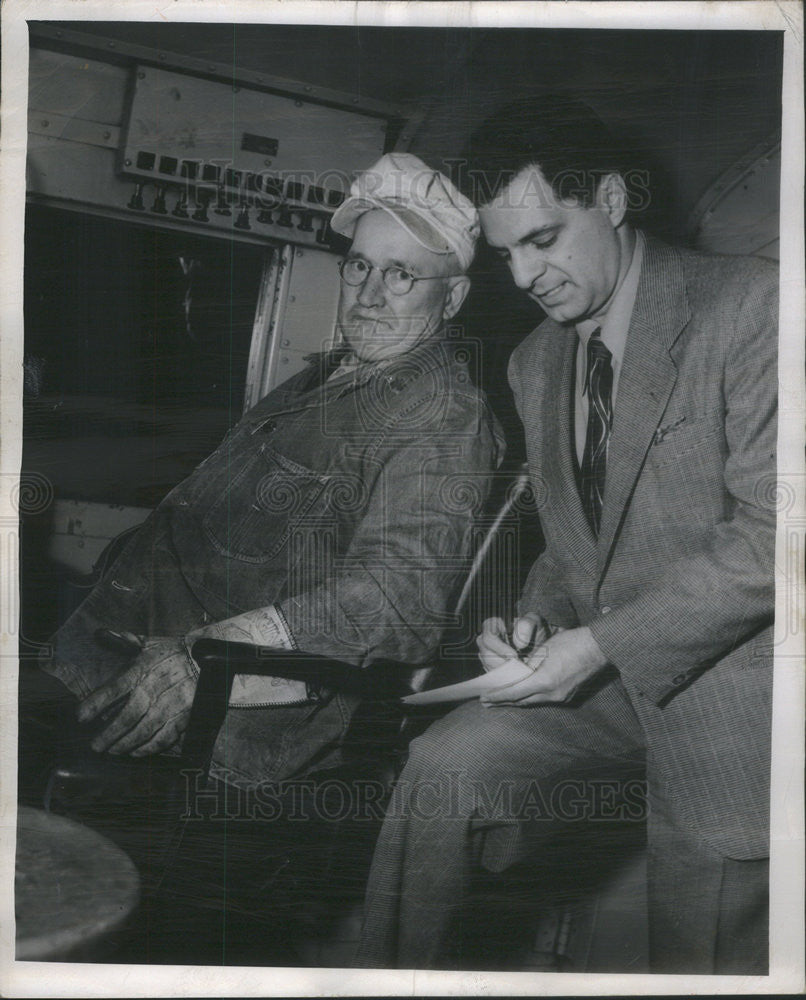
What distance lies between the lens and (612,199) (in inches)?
91.2

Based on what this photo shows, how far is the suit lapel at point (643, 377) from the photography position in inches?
89.7

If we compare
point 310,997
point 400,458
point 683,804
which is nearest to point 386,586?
point 400,458

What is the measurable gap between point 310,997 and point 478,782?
2.14ft

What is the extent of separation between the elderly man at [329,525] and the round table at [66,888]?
0.24 metres

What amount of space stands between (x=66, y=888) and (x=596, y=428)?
1.64 meters

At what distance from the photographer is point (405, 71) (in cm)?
235

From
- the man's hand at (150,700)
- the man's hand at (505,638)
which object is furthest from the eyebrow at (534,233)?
the man's hand at (150,700)

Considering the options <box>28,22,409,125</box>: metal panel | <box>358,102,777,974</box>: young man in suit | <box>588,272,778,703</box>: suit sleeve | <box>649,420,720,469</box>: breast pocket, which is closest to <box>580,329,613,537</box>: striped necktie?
<box>358,102,777,974</box>: young man in suit

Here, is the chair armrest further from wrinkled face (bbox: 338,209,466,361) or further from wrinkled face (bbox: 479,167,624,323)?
wrinkled face (bbox: 479,167,624,323)

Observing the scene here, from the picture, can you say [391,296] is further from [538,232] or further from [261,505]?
[261,505]

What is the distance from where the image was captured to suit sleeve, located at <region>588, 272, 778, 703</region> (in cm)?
226

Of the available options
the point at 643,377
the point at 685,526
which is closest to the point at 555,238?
the point at 643,377

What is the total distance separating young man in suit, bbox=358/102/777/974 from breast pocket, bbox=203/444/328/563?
517 millimetres

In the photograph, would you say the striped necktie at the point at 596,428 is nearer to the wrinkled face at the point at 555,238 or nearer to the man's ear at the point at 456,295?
the wrinkled face at the point at 555,238
